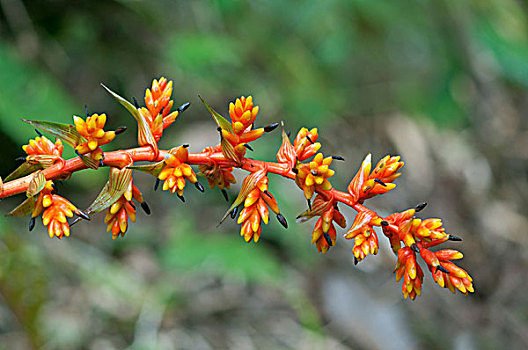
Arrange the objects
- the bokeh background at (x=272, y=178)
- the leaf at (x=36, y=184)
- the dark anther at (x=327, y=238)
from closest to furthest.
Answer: the leaf at (x=36, y=184), the dark anther at (x=327, y=238), the bokeh background at (x=272, y=178)

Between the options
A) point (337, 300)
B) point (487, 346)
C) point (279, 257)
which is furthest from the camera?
point (279, 257)

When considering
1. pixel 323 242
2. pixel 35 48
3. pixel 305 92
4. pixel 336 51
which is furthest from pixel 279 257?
pixel 323 242

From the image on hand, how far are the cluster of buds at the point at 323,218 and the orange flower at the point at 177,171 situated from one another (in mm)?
276

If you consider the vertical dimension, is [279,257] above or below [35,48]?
below

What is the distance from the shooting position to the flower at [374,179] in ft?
3.92

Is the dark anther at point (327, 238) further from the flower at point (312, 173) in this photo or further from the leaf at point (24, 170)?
the leaf at point (24, 170)

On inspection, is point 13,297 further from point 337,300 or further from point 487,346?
point 487,346

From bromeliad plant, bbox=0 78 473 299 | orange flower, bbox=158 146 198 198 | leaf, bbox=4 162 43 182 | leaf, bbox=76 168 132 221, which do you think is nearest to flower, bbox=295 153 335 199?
bromeliad plant, bbox=0 78 473 299

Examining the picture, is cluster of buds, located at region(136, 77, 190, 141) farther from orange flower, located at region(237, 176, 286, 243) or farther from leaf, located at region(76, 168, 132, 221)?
orange flower, located at region(237, 176, 286, 243)

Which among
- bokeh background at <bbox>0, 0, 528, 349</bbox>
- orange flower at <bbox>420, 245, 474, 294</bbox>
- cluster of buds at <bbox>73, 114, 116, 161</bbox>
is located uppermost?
cluster of buds at <bbox>73, 114, 116, 161</bbox>

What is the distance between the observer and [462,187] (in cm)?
541

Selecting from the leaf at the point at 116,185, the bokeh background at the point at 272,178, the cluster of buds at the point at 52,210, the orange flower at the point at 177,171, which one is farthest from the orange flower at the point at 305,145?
the bokeh background at the point at 272,178

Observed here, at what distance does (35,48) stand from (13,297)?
2.42m

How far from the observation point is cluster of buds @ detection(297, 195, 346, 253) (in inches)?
45.9
